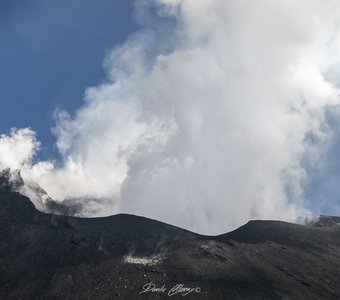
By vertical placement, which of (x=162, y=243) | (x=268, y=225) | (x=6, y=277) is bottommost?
(x=6, y=277)

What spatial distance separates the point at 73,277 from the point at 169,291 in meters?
19.7

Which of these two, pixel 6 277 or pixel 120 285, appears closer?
pixel 120 285

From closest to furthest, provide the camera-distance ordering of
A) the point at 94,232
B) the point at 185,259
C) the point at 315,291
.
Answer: the point at 315,291 < the point at 185,259 < the point at 94,232

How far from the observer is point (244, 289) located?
3014 inches

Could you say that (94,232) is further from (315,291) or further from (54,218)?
(315,291)

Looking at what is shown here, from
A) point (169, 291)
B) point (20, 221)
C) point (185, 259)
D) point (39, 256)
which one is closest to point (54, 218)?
point (20, 221)

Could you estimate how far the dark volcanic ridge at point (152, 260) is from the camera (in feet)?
252

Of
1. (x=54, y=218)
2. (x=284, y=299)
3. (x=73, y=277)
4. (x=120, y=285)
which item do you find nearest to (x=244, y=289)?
(x=284, y=299)

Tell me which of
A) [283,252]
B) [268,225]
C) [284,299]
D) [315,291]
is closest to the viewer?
[284,299]

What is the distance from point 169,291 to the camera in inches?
2977

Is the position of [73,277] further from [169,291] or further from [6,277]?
[169,291]

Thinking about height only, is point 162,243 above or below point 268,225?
below

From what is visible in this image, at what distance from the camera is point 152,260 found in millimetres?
89625

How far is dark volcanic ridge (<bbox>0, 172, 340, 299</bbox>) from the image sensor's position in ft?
252
